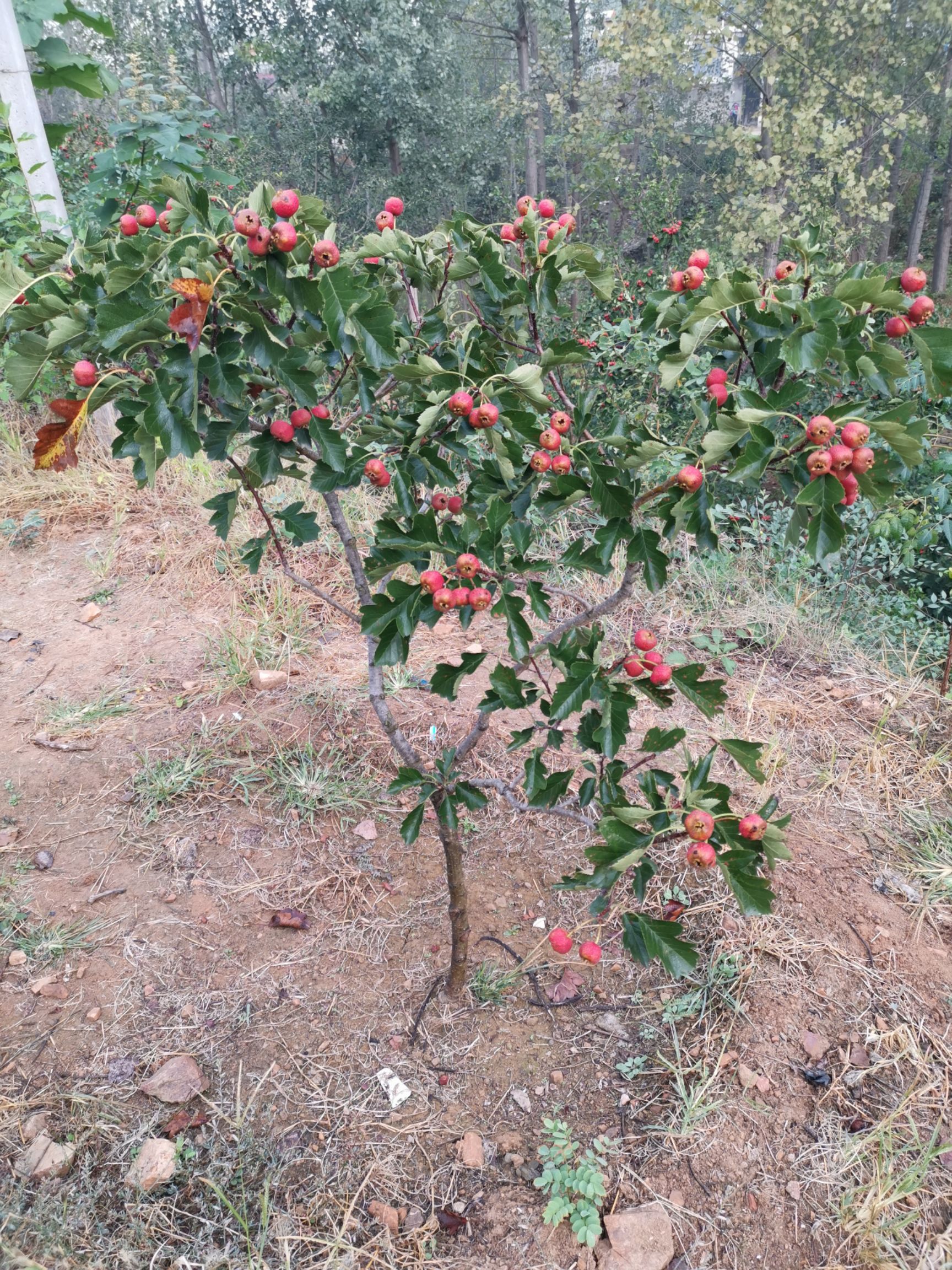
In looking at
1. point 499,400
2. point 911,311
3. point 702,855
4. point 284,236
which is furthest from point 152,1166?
point 911,311

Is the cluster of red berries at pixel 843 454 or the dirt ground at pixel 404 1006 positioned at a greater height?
the cluster of red berries at pixel 843 454

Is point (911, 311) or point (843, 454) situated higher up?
point (911, 311)

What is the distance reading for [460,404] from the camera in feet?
3.54

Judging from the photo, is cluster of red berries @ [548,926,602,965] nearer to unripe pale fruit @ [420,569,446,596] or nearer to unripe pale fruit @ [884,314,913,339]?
unripe pale fruit @ [420,569,446,596]

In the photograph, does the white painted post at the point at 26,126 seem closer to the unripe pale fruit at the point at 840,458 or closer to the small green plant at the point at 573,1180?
the unripe pale fruit at the point at 840,458

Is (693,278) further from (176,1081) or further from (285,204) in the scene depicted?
(176,1081)

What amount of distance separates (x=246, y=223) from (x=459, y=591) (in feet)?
1.90

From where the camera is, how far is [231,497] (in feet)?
4.75

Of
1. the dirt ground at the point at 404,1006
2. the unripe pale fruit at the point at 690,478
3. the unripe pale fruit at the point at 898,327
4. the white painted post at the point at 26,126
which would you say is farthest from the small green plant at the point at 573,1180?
the white painted post at the point at 26,126

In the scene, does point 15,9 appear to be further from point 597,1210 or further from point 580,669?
point 597,1210

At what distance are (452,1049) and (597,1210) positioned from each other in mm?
444

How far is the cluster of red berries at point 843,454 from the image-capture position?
0.95 meters

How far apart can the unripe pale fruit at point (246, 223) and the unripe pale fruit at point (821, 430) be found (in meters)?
0.77

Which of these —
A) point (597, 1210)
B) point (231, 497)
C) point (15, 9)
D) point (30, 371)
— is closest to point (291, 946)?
point (597, 1210)
